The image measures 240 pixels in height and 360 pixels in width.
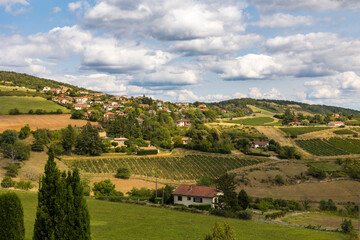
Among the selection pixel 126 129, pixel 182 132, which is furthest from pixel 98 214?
pixel 182 132

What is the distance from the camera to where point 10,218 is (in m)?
14.7

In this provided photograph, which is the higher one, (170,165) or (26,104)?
(26,104)

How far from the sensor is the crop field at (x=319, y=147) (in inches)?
3531

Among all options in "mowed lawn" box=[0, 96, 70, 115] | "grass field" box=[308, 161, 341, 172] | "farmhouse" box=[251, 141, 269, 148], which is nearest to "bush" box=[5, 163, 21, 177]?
"mowed lawn" box=[0, 96, 70, 115]

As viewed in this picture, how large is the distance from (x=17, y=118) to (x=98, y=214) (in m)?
76.0

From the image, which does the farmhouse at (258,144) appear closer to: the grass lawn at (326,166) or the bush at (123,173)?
the grass lawn at (326,166)

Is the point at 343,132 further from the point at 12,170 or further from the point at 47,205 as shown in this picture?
the point at 47,205

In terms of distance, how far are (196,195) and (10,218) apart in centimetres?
2768

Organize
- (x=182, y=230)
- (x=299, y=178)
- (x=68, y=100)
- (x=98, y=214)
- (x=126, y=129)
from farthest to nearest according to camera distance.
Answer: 1. (x=68, y=100)
2. (x=126, y=129)
3. (x=299, y=178)
4. (x=98, y=214)
5. (x=182, y=230)

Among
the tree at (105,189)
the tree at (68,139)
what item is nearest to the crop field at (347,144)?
the tree at (105,189)

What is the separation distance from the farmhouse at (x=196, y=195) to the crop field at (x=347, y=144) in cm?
6873

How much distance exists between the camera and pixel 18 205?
49.5 ft

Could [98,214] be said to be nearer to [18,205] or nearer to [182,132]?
[18,205]

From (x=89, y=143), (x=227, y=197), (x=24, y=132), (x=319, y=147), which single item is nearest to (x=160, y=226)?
(x=227, y=197)
